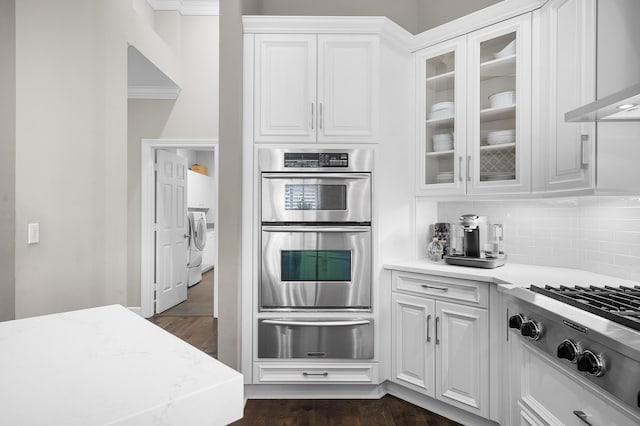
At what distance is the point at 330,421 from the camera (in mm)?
2322

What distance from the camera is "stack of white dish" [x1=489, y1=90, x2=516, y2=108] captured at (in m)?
2.35

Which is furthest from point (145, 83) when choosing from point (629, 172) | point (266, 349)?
point (629, 172)

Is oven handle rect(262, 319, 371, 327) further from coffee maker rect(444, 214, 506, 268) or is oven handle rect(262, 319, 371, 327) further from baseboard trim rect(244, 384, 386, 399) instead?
coffee maker rect(444, 214, 506, 268)

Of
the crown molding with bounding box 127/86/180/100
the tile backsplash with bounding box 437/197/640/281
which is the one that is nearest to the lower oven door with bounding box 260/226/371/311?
the tile backsplash with bounding box 437/197/640/281

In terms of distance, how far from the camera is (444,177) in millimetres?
2678

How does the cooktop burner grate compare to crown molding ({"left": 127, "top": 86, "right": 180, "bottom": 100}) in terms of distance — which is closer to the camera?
the cooktop burner grate

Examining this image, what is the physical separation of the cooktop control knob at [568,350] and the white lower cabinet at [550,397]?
8 cm

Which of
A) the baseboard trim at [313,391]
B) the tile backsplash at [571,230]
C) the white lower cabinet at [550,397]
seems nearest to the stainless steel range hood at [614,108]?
the tile backsplash at [571,230]

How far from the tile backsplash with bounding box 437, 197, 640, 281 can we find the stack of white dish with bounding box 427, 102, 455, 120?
0.69 metres

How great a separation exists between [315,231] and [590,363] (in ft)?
5.51

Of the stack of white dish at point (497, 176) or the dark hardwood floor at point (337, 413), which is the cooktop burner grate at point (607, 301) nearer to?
the stack of white dish at point (497, 176)

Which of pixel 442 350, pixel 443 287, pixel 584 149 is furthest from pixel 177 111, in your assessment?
pixel 584 149

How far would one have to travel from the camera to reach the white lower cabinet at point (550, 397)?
1.17 metres

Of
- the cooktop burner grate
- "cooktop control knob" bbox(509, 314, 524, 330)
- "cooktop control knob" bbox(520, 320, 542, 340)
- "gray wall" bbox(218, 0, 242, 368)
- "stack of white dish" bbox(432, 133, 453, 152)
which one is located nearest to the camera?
the cooktop burner grate
